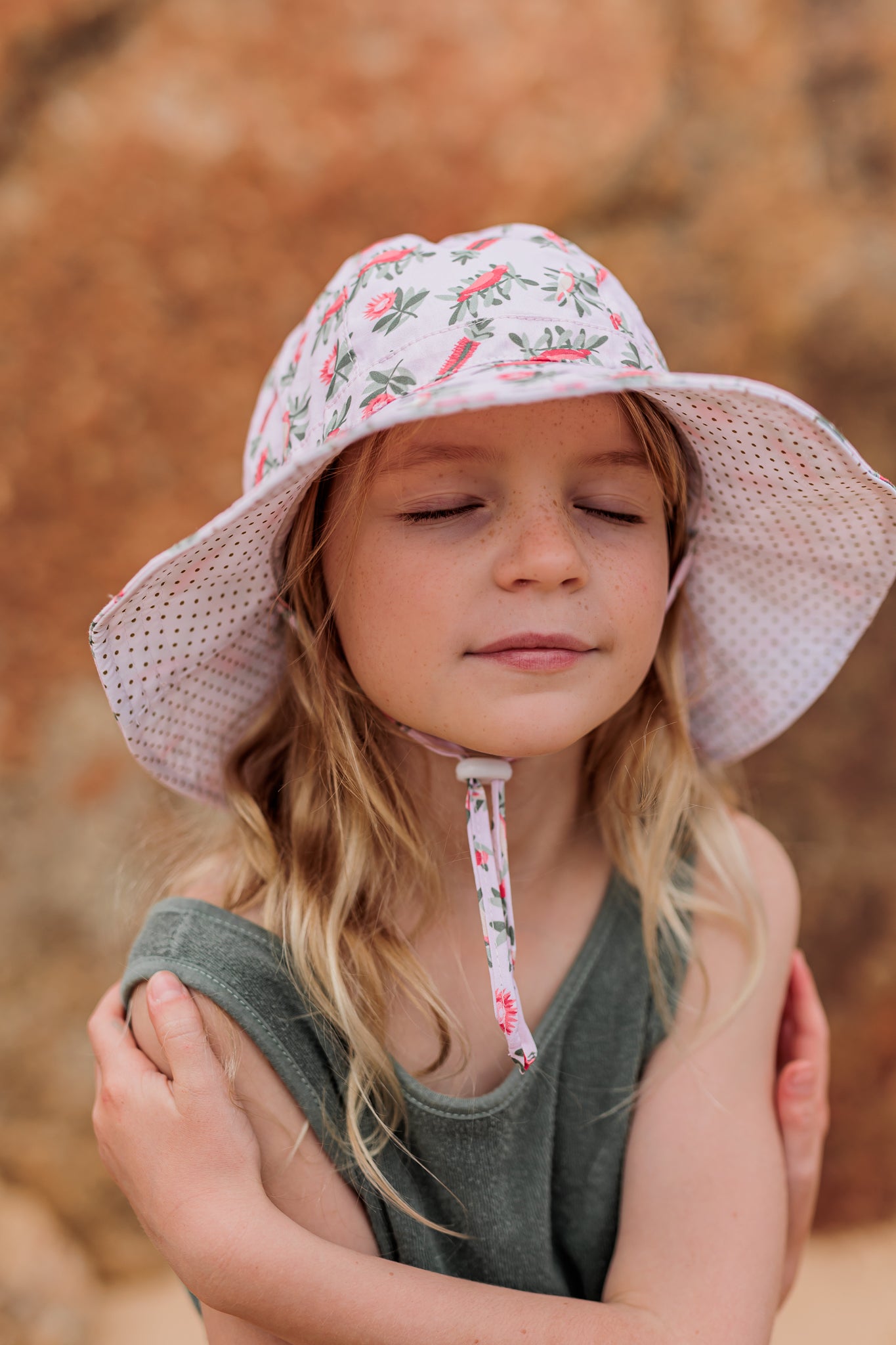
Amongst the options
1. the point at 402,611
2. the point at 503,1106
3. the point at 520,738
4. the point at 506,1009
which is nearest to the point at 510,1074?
the point at 503,1106

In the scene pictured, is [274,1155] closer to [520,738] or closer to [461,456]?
[520,738]

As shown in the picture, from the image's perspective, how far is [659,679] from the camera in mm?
1286

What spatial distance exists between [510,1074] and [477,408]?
0.67 m

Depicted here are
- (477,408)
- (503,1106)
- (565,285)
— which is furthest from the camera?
(503,1106)

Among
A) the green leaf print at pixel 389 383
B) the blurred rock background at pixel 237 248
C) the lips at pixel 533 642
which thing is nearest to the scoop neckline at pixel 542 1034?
the lips at pixel 533 642

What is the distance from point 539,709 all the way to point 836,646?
0.47 m

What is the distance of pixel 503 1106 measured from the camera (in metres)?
1.12

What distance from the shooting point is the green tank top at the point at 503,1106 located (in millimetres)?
1064

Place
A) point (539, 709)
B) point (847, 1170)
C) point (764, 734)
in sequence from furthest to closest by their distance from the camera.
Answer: point (847, 1170) < point (764, 734) < point (539, 709)

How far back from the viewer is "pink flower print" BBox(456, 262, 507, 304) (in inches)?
38.2

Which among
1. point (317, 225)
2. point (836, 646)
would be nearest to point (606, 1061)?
point (836, 646)

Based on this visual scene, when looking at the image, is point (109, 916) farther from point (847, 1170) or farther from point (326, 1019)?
point (847, 1170)

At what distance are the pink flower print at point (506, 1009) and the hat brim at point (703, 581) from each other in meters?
0.44

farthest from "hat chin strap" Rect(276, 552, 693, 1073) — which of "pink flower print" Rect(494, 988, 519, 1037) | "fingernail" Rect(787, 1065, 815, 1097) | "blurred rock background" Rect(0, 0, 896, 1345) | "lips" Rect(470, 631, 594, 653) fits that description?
"blurred rock background" Rect(0, 0, 896, 1345)
